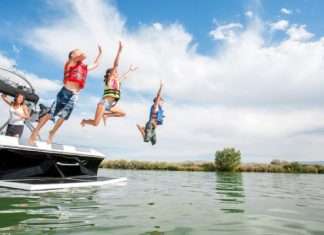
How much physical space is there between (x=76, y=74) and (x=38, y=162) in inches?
88.7

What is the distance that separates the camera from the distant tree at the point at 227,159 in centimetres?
4156

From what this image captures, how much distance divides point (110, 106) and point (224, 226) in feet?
19.9

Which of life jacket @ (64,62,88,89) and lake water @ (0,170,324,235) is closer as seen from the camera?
lake water @ (0,170,324,235)

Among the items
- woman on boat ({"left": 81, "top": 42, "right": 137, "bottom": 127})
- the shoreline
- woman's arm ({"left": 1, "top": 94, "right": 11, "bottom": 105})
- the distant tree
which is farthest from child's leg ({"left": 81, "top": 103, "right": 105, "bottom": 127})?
the distant tree

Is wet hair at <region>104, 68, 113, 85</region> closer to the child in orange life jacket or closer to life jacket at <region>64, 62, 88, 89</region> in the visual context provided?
life jacket at <region>64, 62, 88, 89</region>

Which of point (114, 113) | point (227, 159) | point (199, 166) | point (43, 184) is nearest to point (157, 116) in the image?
point (114, 113)

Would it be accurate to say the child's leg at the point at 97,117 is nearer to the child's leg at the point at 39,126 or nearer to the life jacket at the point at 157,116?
the child's leg at the point at 39,126

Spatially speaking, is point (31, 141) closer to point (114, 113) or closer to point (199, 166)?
point (114, 113)

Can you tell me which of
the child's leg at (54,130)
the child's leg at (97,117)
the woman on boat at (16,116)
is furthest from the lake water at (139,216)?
the child's leg at (97,117)

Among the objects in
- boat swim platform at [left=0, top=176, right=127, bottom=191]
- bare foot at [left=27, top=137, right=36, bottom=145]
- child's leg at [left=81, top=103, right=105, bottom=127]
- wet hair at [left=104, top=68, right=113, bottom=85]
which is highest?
wet hair at [left=104, top=68, right=113, bottom=85]

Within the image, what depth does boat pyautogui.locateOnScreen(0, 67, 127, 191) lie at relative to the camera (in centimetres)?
757

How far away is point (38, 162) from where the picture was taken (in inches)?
328

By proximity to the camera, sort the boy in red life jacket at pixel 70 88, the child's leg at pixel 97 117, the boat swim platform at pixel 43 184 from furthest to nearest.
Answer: the child's leg at pixel 97 117 < the boy in red life jacket at pixel 70 88 < the boat swim platform at pixel 43 184

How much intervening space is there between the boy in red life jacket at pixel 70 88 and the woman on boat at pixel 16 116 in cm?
77
